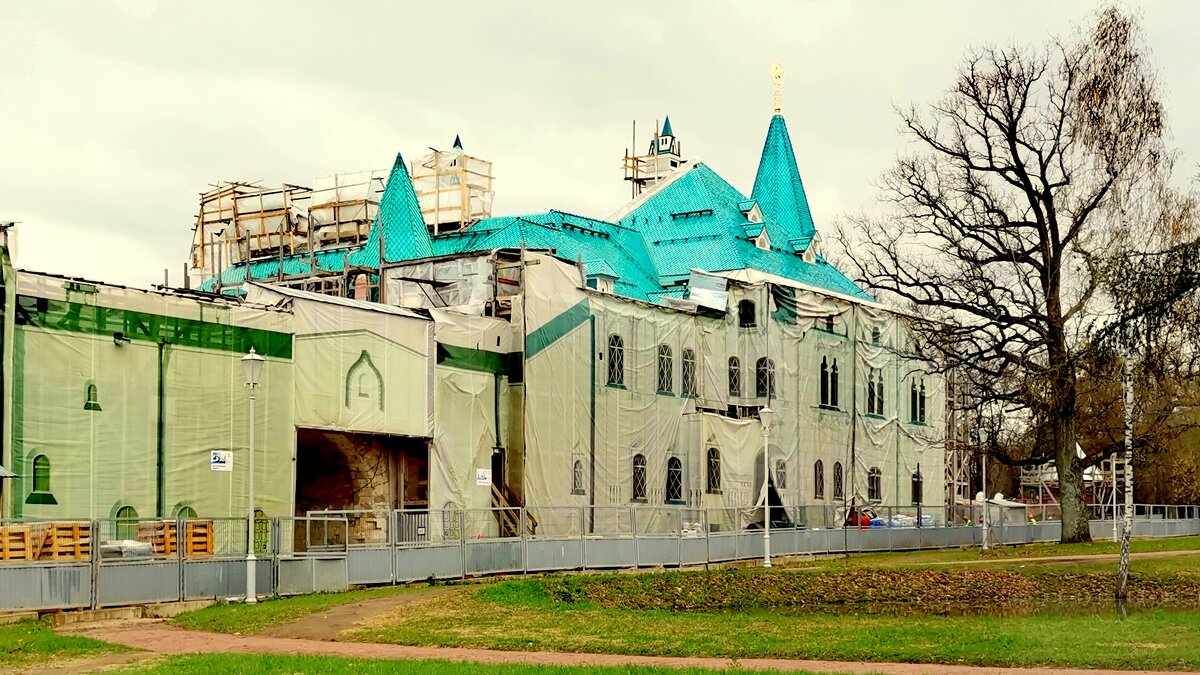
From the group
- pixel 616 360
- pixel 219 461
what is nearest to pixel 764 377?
pixel 616 360

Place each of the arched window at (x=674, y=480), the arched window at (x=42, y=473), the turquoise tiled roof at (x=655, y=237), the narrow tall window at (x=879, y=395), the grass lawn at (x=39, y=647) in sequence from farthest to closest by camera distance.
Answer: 1. the narrow tall window at (x=879, y=395)
2. the turquoise tiled roof at (x=655, y=237)
3. the arched window at (x=674, y=480)
4. the arched window at (x=42, y=473)
5. the grass lawn at (x=39, y=647)

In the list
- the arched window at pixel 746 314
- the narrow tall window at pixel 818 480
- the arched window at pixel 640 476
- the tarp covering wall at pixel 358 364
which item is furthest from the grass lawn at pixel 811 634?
the narrow tall window at pixel 818 480

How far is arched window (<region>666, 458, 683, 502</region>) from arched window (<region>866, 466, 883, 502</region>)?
11.8 m

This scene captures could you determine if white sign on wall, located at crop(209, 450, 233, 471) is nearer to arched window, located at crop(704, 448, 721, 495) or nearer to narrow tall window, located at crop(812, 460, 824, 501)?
arched window, located at crop(704, 448, 721, 495)

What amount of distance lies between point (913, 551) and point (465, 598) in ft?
85.8

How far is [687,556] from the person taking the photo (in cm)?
4375

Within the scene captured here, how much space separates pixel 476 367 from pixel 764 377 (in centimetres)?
1481

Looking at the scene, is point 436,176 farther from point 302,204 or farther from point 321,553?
point 321,553

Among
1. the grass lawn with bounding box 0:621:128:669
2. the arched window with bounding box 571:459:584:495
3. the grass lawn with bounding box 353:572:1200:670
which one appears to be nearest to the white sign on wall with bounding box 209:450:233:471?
the grass lawn with bounding box 353:572:1200:670

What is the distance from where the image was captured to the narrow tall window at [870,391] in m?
67.2

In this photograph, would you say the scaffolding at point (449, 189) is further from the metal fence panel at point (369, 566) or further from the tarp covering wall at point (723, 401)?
the metal fence panel at point (369, 566)

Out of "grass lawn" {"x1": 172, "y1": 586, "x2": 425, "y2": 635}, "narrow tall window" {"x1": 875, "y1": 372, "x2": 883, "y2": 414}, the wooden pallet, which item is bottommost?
"grass lawn" {"x1": 172, "y1": 586, "x2": 425, "y2": 635}

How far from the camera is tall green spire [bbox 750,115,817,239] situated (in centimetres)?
7719

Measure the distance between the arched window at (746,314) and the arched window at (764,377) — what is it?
1.43 metres
